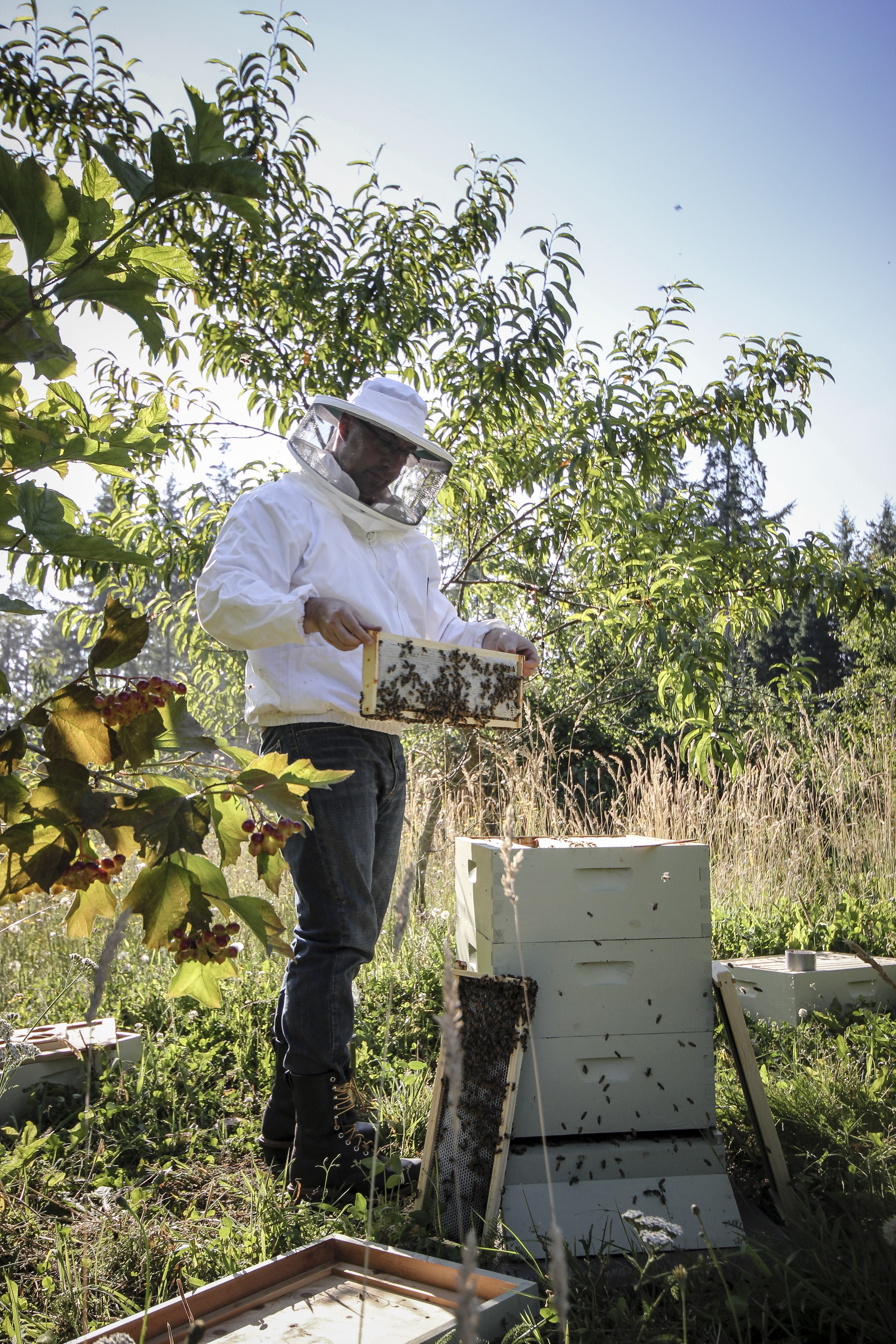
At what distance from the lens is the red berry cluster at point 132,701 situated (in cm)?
119

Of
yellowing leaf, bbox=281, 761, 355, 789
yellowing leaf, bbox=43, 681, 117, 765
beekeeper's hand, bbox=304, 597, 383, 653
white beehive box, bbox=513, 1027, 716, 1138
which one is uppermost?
beekeeper's hand, bbox=304, 597, 383, 653

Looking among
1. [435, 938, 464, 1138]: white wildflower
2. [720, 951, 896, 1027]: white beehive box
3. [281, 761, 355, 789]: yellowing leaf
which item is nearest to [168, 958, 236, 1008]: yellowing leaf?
[281, 761, 355, 789]: yellowing leaf

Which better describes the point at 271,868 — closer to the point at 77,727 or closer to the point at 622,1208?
the point at 77,727

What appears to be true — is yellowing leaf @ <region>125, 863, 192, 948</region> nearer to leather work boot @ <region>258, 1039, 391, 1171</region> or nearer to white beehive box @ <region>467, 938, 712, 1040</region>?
white beehive box @ <region>467, 938, 712, 1040</region>

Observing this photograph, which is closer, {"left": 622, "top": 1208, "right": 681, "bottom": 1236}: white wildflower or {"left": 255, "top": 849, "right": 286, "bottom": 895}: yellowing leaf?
Answer: {"left": 255, "top": 849, "right": 286, "bottom": 895}: yellowing leaf

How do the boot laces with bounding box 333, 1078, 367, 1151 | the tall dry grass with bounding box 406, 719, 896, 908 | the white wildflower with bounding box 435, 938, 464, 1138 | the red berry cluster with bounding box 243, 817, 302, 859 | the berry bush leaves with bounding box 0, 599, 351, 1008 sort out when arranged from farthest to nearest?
the tall dry grass with bounding box 406, 719, 896, 908, the boot laces with bounding box 333, 1078, 367, 1151, the red berry cluster with bounding box 243, 817, 302, 859, the berry bush leaves with bounding box 0, 599, 351, 1008, the white wildflower with bounding box 435, 938, 464, 1138

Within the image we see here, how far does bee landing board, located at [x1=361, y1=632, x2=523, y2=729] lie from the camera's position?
2295mm

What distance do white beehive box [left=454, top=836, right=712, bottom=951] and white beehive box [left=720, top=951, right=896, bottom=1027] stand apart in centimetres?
135

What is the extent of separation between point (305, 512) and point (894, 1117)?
250 centimetres

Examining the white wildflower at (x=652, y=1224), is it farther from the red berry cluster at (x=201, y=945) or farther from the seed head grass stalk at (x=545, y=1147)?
the red berry cluster at (x=201, y=945)

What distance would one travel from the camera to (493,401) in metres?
4.52

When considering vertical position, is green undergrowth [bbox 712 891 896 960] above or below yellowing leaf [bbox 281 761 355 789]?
below

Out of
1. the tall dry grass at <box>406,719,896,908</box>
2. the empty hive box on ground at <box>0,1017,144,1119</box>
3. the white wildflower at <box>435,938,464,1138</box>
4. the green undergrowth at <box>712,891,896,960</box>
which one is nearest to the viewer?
the white wildflower at <box>435,938,464,1138</box>

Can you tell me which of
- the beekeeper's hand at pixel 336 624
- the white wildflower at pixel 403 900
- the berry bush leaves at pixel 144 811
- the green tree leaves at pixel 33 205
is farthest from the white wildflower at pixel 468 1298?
the beekeeper's hand at pixel 336 624
